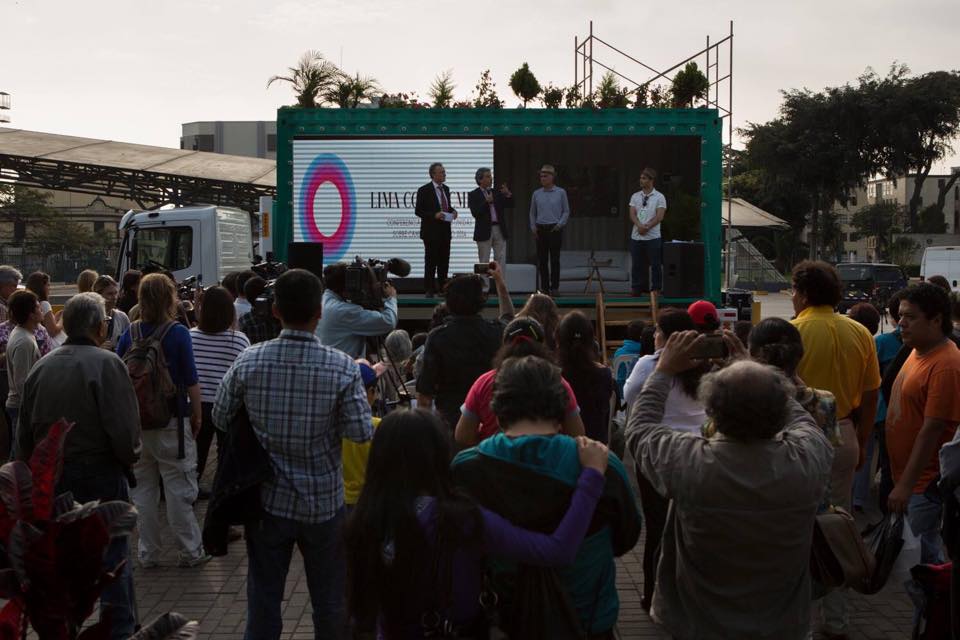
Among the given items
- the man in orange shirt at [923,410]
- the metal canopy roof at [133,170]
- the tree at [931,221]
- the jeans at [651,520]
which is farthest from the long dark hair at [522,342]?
the tree at [931,221]

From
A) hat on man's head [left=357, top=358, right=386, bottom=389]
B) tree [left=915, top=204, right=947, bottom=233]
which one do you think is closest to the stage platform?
hat on man's head [left=357, top=358, right=386, bottom=389]

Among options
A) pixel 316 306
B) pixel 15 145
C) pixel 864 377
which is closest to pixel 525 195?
pixel 864 377

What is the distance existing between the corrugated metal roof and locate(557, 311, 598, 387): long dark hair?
23.7 meters

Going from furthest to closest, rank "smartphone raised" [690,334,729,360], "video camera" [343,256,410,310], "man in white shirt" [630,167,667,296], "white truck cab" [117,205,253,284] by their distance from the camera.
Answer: "white truck cab" [117,205,253,284], "man in white shirt" [630,167,667,296], "video camera" [343,256,410,310], "smartphone raised" [690,334,729,360]

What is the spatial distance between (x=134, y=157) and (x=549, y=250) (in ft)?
63.9

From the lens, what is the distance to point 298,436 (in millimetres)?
4039

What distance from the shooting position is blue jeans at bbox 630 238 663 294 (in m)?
13.9

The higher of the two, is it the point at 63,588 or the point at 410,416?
the point at 410,416

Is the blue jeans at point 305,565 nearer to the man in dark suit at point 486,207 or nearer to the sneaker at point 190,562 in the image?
the sneaker at point 190,562

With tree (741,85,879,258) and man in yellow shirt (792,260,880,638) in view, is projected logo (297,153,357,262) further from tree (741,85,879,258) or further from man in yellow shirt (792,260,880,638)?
tree (741,85,879,258)

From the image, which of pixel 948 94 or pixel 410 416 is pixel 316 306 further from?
pixel 948 94

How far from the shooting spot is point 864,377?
5418 millimetres

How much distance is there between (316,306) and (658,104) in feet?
40.7

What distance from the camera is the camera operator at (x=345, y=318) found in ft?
21.1
